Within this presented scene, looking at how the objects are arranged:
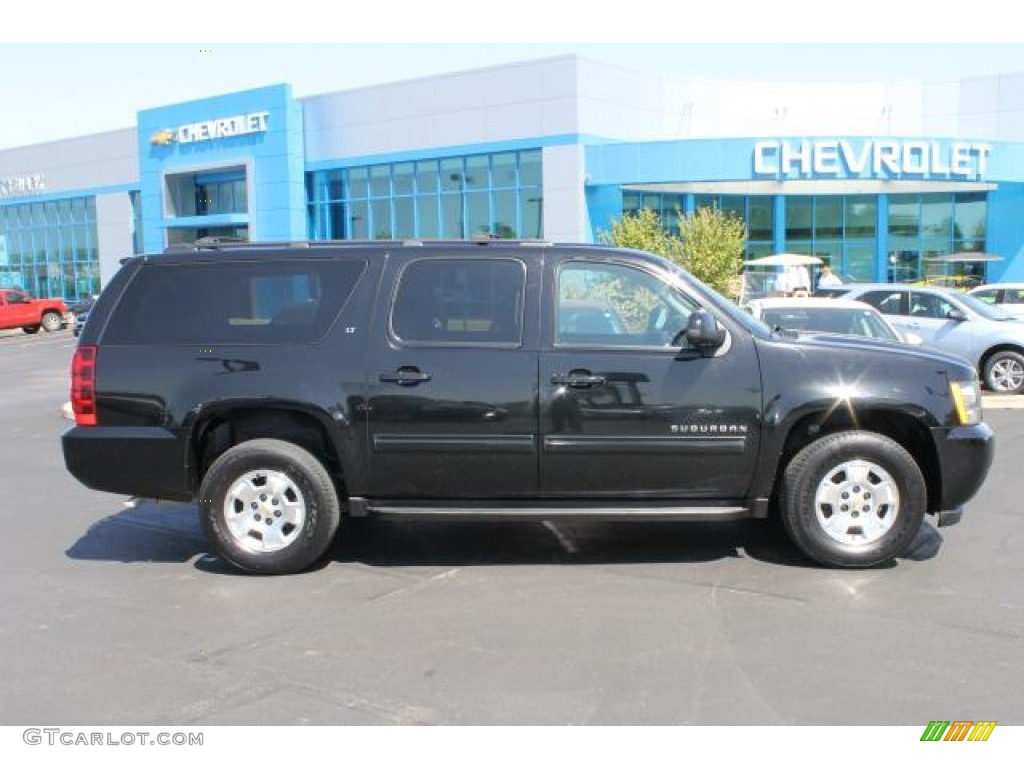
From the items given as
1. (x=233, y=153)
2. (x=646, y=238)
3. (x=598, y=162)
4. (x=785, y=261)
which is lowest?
(x=785, y=261)

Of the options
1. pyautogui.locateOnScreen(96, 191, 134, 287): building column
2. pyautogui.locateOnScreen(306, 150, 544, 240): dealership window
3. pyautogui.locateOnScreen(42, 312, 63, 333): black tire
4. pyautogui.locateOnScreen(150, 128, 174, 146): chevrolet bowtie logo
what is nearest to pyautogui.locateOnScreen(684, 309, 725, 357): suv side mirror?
pyautogui.locateOnScreen(306, 150, 544, 240): dealership window

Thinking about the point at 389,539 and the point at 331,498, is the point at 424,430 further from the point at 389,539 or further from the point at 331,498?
the point at 389,539

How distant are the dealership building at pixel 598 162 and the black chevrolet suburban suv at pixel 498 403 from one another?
2431cm

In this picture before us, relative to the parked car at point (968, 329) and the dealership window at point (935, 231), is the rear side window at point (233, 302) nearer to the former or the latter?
the parked car at point (968, 329)

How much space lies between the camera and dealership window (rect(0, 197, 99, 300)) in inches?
1978

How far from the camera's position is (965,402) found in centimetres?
580

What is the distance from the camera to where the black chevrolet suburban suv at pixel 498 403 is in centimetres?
570

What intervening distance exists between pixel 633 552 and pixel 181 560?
9.55 feet

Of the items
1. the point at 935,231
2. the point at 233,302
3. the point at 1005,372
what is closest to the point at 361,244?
the point at 233,302

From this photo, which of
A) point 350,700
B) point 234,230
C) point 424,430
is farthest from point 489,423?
point 234,230

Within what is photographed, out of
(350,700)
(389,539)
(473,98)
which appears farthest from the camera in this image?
(473,98)

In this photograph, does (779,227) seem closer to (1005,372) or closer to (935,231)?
(935,231)

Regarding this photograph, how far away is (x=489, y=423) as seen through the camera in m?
5.73

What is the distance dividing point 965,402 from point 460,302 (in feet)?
10.0
